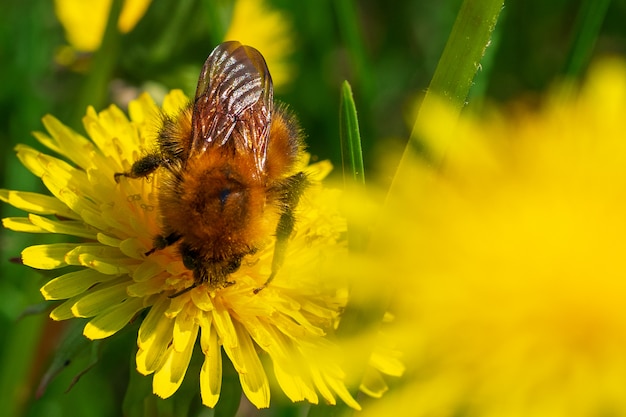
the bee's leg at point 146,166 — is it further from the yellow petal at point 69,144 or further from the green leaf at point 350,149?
the green leaf at point 350,149

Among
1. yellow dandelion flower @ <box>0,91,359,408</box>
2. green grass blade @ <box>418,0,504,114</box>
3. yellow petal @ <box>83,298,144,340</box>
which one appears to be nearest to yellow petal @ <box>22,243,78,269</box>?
yellow dandelion flower @ <box>0,91,359,408</box>

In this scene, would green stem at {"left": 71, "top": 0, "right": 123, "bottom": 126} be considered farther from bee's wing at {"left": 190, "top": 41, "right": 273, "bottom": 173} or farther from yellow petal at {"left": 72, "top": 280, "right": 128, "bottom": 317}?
yellow petal at {"left": 72, "top": 280, "right": 128, "bottom": 317}

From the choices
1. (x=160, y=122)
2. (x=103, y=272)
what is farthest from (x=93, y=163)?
(x=103, y=272)

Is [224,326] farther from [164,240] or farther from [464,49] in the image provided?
[464,49]

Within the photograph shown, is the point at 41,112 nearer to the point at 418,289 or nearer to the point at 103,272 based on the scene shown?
the point at 103,272

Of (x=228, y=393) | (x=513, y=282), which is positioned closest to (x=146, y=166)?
(x=228, y=393)

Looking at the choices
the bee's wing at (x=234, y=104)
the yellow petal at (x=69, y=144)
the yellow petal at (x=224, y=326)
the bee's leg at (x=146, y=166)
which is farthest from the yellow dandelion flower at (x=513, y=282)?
the yellow petal at (x=69, y=144)
